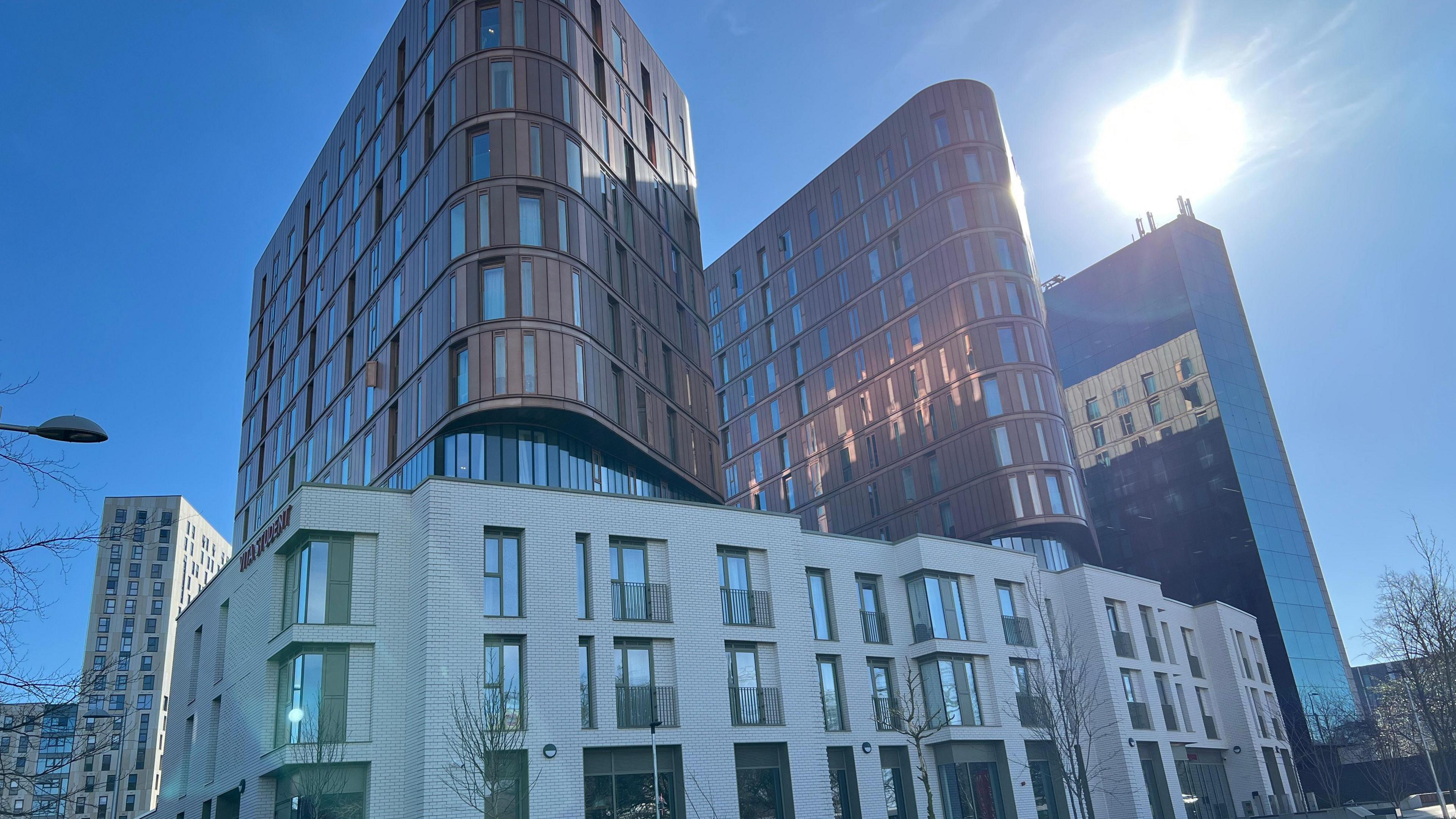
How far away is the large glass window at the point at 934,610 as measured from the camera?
125 feet

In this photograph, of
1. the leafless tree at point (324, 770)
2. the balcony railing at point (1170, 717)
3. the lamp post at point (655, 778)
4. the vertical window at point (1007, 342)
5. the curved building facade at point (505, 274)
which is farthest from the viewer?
the vertical window at point (1007, 342)

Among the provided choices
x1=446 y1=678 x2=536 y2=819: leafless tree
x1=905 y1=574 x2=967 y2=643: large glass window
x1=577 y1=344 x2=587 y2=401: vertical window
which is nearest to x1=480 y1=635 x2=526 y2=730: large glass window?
Answer: x1=446 y1=678 x2=536 y2=819: leafless tree

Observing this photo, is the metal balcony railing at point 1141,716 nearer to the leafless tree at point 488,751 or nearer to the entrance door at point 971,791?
the entrance door at point 971,791

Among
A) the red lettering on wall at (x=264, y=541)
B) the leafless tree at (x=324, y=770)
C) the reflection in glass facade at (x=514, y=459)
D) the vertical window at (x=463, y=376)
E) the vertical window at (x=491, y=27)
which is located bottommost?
the leafless tree at (x=324, y=770)

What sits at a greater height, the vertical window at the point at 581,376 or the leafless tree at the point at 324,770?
the vertical window at the point at 581,376

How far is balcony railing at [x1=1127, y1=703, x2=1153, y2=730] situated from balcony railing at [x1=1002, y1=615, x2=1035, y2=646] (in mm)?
5915

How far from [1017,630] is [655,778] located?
61.1ft

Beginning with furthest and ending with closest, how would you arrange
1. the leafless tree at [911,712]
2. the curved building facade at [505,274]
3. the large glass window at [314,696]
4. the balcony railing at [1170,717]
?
the balcony railing at [1170,717] < the curved building facade at [505,274] < the leafless tree at [911,712] < the large glass window at [314,696]

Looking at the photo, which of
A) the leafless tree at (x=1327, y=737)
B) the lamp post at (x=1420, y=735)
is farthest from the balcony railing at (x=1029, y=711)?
the leafless tree at (x=1327, y=737)

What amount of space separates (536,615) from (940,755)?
628 inches

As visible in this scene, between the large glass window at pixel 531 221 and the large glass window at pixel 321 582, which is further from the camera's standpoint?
the large glass window at pixel 531 221

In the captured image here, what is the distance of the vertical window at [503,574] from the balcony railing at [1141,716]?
26.5 metres

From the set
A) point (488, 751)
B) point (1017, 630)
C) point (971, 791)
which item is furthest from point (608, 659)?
point (1017, 630)

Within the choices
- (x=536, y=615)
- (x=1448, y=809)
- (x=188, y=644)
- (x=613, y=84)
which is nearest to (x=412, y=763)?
(x=536, y=615)
